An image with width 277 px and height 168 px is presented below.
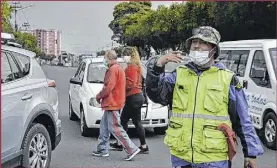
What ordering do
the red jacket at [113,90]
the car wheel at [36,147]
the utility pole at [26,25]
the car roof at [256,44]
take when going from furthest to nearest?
the utility pole at [26,25], the car roof at [256,44], the red jacket at [113,90], the car wheel at [36,147]

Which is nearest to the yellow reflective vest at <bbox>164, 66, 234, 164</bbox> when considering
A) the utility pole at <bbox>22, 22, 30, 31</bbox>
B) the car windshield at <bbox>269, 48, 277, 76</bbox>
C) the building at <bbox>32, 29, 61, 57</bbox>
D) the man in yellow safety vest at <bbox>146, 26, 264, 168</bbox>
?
the man in yellow safety vest at <bbox>146, 26, 264, 168</bbox>

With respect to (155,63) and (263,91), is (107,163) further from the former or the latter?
(155,63)

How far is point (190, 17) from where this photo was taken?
3584 centimetres

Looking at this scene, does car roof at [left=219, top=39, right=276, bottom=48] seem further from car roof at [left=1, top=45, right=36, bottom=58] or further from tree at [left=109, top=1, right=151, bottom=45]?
tree at [left=109, top=1, right=151, bottom=45]

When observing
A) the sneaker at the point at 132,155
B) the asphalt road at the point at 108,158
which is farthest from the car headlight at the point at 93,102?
the sneaker at the point at 132,155

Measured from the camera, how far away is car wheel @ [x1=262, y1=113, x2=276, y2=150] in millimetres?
8414

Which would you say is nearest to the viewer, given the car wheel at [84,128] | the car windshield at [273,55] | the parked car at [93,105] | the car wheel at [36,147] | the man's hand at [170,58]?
the man's hand at [170,58]

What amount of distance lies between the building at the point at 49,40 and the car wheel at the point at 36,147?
4264 inches

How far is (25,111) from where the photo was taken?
18.2ft

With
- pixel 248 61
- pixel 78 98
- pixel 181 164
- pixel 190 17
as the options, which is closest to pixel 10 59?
pixel 181 164

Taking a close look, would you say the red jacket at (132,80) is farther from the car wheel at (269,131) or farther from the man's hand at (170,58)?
the man's hand at (170,58)

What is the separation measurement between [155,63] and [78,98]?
6.61 meters

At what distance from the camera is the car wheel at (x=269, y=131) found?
27.6ft

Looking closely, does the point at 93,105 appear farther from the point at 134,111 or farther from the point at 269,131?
the point at 269,131
